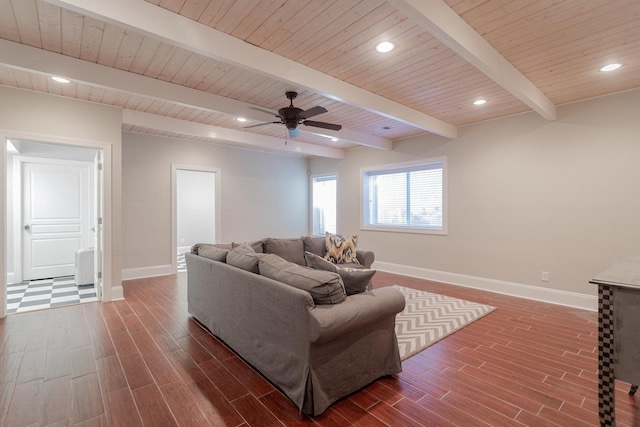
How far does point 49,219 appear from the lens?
5457mm

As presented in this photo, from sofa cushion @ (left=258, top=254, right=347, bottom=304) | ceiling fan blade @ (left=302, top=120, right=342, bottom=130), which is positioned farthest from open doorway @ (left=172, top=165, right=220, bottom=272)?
sofa cushion @ (left=258, top=254, right=347, bottom=304)

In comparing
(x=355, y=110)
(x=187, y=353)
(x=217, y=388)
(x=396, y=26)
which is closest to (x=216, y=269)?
(x=187, y=353)

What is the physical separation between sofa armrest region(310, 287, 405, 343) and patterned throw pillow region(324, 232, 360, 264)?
2.11m

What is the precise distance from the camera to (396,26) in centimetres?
236

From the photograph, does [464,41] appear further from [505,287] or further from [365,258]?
[505,287]

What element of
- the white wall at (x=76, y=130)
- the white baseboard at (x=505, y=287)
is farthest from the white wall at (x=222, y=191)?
the white baseboard at (x=505, y=287)

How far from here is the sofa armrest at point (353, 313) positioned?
180 cm

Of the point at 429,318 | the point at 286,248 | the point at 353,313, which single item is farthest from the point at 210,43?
the point at 429,318

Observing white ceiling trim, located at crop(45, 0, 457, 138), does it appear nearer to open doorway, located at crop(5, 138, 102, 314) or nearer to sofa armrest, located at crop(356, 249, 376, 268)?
sofa armrest, located at crop(356, 249, 376, 268)

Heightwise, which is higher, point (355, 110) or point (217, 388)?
point (355, 110)

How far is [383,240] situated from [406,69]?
3.79 meters

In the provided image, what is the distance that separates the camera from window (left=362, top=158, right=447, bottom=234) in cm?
548

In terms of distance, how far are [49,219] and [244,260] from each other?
5014mm

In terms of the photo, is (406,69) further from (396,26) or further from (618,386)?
(618,386)
